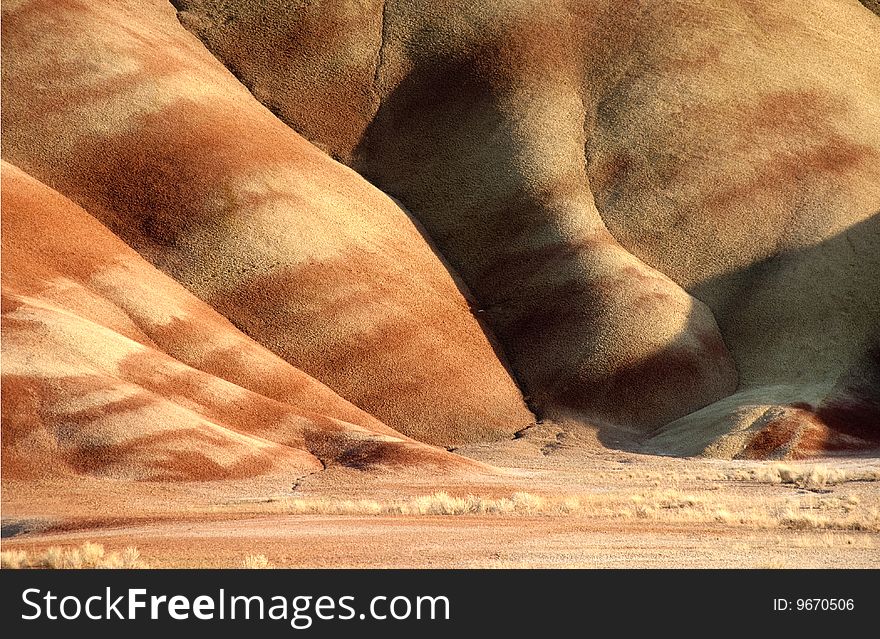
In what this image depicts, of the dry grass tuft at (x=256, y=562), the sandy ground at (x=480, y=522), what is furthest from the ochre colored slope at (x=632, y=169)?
the dry grass tuft at (x=256, y=562)

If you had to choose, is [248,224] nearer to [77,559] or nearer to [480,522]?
[480,522]

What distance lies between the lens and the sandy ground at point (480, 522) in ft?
70.1

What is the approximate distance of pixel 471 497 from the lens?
101ft

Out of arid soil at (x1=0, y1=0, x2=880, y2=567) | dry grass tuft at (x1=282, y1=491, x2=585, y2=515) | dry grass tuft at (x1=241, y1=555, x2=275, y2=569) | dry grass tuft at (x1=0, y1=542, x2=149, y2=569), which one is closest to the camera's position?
dry grass tuft at (x1=0, y1=542, x2=149, y2=569)

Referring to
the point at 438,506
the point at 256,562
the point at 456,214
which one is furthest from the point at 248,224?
the point at 256,562

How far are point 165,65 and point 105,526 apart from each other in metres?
37.8

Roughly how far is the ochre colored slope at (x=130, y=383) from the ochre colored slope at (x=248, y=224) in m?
2.53

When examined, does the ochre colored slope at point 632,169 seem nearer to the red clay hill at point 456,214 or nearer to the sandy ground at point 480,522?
the red clay hill at point 456,214

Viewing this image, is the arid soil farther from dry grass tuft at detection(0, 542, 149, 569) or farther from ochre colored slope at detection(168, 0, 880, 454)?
dry grass tuft at detection(0, 542, 149, 569)

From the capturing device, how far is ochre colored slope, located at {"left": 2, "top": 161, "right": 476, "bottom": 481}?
33.1 m

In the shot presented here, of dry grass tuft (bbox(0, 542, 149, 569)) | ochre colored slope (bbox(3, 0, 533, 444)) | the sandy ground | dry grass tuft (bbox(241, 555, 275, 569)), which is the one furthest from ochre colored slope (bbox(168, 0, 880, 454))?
dry grass tuft (bbox(0, 542, 149, 569))

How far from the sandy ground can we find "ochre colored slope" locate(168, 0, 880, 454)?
48.7 feet

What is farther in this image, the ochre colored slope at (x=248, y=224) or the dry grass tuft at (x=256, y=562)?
the ochre colored slope at (x=248, y=224)

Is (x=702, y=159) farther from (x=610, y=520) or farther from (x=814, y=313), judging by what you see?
(x=610, y=520)
